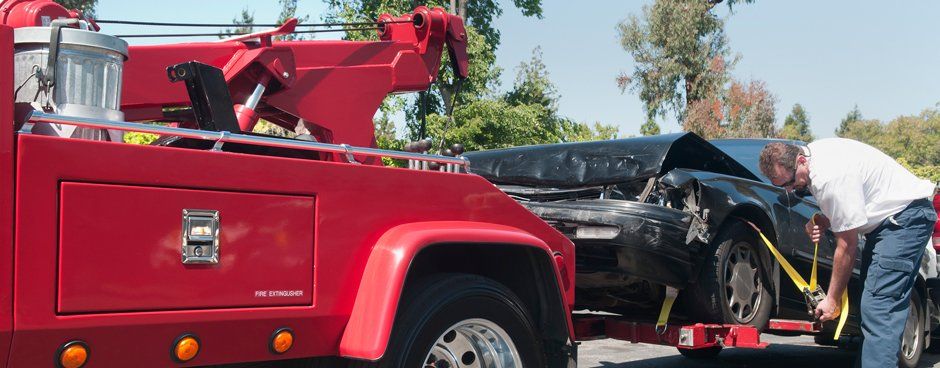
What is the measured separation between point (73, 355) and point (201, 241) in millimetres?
469

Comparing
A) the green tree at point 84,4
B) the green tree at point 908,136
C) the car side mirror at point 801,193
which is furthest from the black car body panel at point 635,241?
the green tree at point 908,136

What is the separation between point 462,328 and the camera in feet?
12.2

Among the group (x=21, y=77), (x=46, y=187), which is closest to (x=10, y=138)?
(x=46, y=187)

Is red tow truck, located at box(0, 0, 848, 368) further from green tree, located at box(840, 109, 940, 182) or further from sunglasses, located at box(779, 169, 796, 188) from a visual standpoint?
green tree, located at box(840, 109, 940, 182)

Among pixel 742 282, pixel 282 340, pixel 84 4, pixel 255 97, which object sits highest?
pixel 84 4

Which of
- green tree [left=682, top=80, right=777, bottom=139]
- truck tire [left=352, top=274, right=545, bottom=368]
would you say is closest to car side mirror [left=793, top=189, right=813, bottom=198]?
truck tire [left=352, top=274, right=545, bottom=368]

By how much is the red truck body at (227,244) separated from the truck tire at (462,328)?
0.44 feet

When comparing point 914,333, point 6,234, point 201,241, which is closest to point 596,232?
point 201,241

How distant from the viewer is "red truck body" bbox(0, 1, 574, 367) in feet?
8.20

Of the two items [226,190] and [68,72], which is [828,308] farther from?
[68,72]

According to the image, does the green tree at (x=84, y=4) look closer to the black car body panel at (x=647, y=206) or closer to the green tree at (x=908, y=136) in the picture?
the black car body panel at (x=647, y=206)

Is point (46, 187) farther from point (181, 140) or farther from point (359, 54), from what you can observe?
point (359, 54)

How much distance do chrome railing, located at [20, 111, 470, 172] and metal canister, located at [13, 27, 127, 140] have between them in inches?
11.3

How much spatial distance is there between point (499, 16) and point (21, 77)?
27296mm
